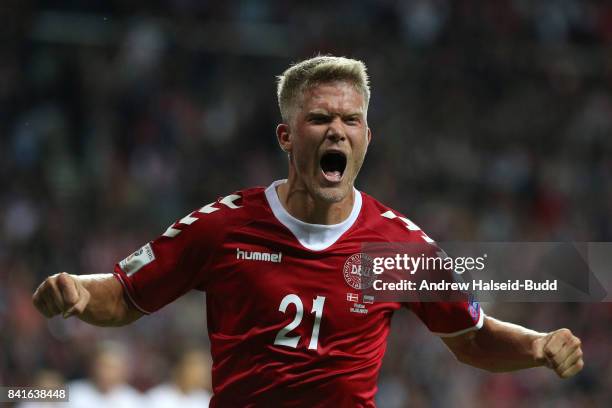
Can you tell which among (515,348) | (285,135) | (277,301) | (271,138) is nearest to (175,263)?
(277,301)

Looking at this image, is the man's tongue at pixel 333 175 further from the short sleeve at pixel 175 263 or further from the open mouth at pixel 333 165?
the short sleeve at pixel 175 263

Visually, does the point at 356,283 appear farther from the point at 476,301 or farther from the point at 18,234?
the point at 18,234

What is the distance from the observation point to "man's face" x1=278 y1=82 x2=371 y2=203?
13.5 feet

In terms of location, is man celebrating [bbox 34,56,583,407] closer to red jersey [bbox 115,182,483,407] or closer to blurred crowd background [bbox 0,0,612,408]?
red jersey [bbox 115,182,483,407]

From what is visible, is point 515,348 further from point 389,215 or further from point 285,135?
point 285,135

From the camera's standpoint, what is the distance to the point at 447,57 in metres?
12.6

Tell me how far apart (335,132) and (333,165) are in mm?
207

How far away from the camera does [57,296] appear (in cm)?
379

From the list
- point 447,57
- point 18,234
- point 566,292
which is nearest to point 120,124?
point 18,234

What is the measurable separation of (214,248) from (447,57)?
8.91 meters

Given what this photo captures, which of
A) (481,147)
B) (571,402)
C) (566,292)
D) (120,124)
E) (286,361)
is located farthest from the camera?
(481,147)

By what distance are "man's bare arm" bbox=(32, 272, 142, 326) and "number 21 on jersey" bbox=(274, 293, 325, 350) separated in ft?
2.00

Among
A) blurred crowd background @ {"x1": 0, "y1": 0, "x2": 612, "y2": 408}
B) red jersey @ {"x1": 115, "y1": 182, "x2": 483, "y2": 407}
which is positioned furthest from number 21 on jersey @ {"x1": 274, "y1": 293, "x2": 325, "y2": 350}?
blurred crowd background @ {"x1": 0, "y1": 0, "x2": 612, "y2": 408}

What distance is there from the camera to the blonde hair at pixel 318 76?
13.7 feet
